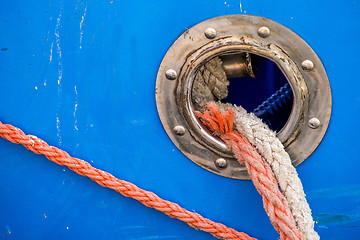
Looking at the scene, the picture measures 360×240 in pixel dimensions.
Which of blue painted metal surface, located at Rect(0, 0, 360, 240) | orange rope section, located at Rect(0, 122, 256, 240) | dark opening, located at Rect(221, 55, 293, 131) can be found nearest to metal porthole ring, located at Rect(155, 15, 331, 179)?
blue painted metal surface, located at Rect(0, 0, 360, 240)

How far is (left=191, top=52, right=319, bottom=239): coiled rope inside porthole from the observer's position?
3.08 feet

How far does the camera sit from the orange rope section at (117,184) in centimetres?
112

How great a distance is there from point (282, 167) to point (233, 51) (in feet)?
0.99

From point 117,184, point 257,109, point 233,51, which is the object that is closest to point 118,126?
point 117,184

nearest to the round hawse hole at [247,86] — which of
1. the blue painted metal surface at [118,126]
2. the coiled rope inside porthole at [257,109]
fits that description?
the coiled rope inside porthole at [257,109]

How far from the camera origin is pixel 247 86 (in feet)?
4.71

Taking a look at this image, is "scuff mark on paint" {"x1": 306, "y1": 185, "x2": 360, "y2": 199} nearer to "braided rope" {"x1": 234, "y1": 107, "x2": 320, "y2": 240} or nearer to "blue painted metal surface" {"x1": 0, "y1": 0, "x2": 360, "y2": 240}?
"blue painted metal surface" {"x1": 0, "y1": 0, "x2": 360, "y2": 240}

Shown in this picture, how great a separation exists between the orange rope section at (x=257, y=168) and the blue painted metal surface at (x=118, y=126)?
128mm

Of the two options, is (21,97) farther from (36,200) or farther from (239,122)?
(239,122)

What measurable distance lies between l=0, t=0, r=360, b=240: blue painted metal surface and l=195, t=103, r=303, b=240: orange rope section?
0.13 meters

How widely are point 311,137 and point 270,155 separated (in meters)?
0.15

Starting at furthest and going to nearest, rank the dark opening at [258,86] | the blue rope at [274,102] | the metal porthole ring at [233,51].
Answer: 1. the dark opening at [258,86]
2. the blue rope at [274,102]
3. the metal porthole ring at [233,51]

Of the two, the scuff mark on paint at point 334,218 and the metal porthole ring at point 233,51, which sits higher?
the metal porthole ring at point 233,51

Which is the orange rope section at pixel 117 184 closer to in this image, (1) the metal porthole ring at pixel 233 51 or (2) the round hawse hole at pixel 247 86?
(1) the metal porthole ring at pixel 233 51
